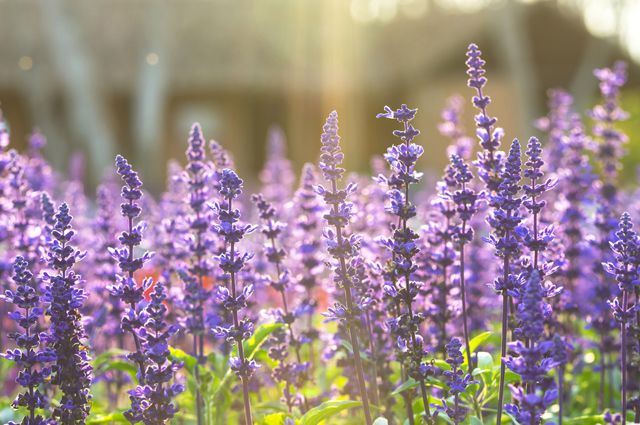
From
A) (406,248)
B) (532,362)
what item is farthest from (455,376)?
(406,248)

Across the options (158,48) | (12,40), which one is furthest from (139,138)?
(12,40)

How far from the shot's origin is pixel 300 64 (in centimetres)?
3378

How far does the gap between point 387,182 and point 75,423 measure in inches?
75.9

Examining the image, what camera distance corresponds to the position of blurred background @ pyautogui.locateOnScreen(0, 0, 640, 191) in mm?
32500

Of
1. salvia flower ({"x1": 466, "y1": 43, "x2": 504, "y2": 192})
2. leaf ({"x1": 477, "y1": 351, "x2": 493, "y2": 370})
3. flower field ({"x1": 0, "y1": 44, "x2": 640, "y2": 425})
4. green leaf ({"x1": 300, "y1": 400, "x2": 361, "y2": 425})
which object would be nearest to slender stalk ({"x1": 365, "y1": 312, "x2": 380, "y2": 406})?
flower field ({"x1": 0, "y1": 44, "x2": 640, "y2": 425})

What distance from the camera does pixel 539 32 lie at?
37.7 m

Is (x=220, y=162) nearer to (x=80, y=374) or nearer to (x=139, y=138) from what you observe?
(x=80, y=374)


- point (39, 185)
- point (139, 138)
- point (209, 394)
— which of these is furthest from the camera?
point (139, 138)

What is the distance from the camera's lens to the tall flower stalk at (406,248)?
13.4 feet

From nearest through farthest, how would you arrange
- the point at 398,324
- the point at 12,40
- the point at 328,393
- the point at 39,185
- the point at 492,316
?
the point at 398,324
the point at 328,393
the point at 39,185
the point at 492,316
the point at 12,40

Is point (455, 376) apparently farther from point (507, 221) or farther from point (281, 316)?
point (281, 316)

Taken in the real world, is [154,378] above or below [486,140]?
below

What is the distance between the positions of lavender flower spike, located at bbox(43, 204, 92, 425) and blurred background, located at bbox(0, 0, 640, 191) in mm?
25773

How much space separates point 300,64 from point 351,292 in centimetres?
2971
